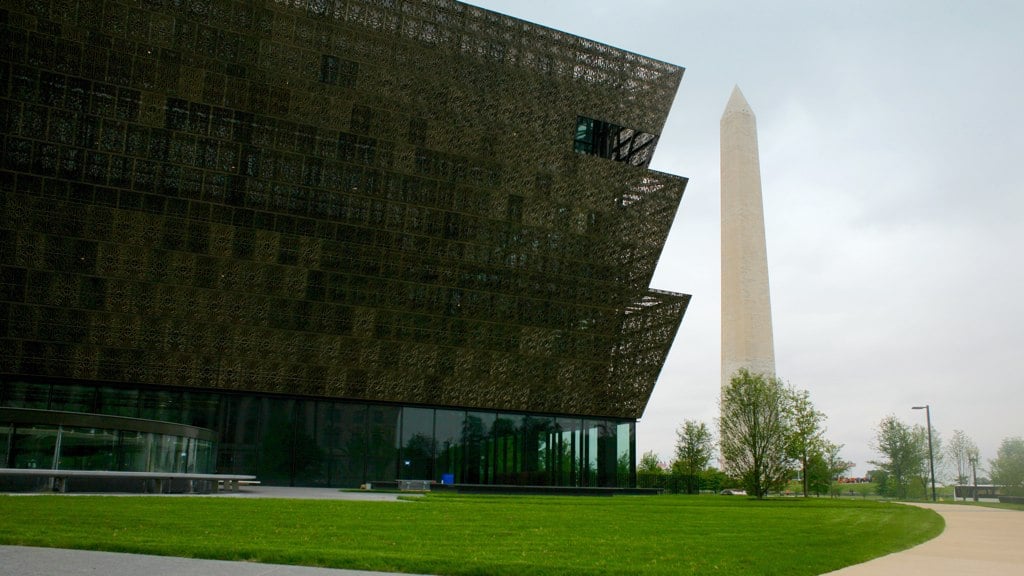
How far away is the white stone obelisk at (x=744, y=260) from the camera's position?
2709 inches

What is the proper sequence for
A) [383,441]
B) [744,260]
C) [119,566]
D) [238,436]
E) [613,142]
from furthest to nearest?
1. [744,260]
2. [613,142]
3. [383,441]
4. [238,436]
5. [119,566]

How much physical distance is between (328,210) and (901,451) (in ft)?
199

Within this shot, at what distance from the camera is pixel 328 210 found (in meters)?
42.7

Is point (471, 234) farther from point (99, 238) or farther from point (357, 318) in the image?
point (99, 238)

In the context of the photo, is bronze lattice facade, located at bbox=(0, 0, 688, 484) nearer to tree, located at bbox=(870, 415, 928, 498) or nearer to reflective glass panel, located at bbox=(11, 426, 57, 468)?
reflective glass panel, located at bbox=(11, 426, 57, 468)

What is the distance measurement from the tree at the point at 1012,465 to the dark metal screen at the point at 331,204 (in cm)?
1996

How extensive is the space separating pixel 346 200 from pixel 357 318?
646 cm

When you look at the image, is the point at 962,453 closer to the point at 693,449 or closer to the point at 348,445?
the point at 693,449

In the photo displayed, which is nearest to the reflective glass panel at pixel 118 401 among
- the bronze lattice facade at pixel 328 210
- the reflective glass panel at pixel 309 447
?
the bronze lattice facade at pixel 328 210

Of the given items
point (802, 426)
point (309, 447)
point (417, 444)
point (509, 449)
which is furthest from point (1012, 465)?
point (309, 447)

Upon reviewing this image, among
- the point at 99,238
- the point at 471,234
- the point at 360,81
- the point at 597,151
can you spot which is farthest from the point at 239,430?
the point at 597,151

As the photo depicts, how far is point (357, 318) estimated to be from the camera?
4447 cm

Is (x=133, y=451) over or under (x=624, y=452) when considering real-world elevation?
under

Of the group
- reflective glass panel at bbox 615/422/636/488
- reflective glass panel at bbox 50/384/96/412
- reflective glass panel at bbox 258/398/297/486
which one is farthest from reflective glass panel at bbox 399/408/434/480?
reflective glass panel at bbox 50/384/96/412
